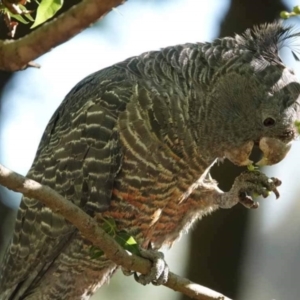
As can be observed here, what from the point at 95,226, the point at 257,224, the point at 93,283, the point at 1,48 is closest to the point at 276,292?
the point at 257,224

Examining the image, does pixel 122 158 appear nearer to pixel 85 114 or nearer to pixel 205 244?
pixel 85 114

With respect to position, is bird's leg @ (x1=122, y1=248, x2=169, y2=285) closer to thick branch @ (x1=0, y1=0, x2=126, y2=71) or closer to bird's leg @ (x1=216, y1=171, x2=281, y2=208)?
bird's leg @ (x1=216, y1=171, x2=281, y2=208)

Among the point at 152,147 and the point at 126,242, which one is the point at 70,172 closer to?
the point at 152,147

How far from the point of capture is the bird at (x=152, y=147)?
4.86m

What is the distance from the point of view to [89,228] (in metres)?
3.43

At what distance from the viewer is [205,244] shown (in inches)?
234

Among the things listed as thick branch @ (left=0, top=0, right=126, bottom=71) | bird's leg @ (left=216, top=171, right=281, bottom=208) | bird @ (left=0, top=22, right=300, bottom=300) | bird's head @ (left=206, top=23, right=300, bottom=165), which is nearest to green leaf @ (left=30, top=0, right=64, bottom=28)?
thick branch @ (left=0, top=0, right=126, bottom=71)

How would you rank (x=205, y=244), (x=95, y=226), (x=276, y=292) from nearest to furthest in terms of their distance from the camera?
(x=95, y=226)
(x=205, y=244)
(x=276, y=292)

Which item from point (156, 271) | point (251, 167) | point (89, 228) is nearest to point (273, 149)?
point (251, 167)

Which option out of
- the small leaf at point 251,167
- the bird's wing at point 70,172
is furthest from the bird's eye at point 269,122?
the bird's wing at point 70,172

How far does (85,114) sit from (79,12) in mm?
2818

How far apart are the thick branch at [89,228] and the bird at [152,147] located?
2.25 ft

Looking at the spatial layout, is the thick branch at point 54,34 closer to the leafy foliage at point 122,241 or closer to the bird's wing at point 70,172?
the leafy foliage at point 122,241

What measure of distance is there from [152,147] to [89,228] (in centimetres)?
151
